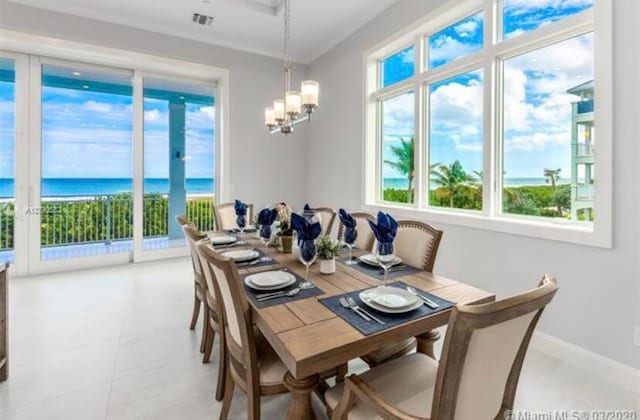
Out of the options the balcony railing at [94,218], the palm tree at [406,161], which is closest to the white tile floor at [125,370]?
the balcony railing at [94,218]

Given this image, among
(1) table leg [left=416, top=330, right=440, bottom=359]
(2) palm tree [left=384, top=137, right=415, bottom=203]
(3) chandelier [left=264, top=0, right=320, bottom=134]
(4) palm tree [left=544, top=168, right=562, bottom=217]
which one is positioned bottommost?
(1) table leg [left=416, top=330, right=440, bottom=359]

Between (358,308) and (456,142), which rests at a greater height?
(456,142)

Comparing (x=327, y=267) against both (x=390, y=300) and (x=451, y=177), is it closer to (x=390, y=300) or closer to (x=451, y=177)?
(x=390, y=300)

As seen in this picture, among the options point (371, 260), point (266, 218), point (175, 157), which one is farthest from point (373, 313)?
point (175, 157)

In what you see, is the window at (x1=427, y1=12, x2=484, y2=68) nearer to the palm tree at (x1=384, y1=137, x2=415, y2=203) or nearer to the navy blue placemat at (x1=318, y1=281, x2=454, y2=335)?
the palm tree at (x1=384, y1=137, x2=415, y2=203)

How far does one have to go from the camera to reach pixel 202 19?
4223 millimetres

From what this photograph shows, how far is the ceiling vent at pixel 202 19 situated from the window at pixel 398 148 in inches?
102

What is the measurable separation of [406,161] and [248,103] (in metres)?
2.81

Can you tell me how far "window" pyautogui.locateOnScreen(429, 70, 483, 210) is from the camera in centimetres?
317

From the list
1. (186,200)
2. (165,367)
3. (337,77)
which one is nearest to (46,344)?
(165,367)

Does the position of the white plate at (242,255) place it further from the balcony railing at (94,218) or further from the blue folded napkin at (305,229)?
the balcony railing at (94,218)

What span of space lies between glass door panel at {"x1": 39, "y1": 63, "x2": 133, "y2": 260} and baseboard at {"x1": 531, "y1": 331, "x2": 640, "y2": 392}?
5.32 metres

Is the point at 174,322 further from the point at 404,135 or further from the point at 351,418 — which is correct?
the point at 404,135

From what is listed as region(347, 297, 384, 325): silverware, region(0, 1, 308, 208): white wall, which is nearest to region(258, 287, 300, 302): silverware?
region(347, 297, 384, 325): silverware
